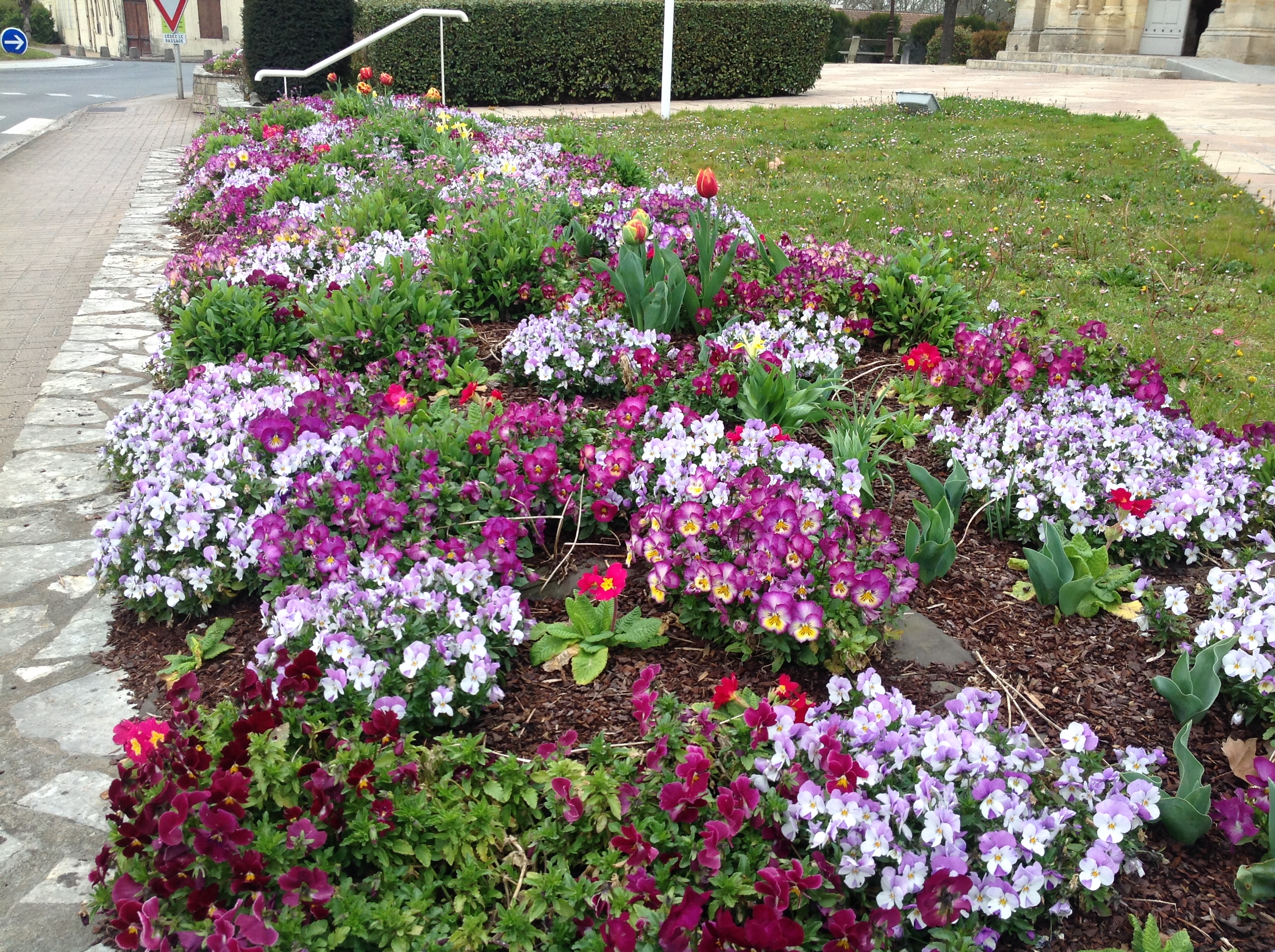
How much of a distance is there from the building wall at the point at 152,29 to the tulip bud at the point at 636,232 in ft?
147

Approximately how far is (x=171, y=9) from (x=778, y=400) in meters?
16.2

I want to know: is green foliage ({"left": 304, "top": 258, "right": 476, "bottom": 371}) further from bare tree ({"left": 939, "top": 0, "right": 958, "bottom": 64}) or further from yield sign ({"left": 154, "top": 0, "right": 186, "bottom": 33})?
bare tree ({"left": 939, "top": 0, "right": 958, "bottom": 64})

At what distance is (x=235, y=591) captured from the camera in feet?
10.1

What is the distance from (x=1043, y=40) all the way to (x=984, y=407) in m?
24.9

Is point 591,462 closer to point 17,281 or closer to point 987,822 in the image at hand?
point 987,822

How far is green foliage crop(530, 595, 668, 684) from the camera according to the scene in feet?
9.02

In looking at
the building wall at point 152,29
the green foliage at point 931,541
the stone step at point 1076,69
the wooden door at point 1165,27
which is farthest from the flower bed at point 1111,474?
the building wall at point 152,29

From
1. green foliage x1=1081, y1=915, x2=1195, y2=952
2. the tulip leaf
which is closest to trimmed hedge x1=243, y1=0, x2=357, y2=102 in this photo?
the tulip leaf

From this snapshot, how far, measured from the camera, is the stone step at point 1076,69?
2033 cm

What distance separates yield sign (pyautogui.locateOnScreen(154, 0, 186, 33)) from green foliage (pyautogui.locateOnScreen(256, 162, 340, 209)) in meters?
10.7

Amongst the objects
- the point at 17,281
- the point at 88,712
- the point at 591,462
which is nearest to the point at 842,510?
the point at 591,462

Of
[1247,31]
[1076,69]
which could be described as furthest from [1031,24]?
[1247,31]

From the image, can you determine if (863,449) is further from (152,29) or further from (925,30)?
(152,29)

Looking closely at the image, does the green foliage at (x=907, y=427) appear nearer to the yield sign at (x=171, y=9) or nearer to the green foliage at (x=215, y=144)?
the green foliage at (x=215, y=144)
